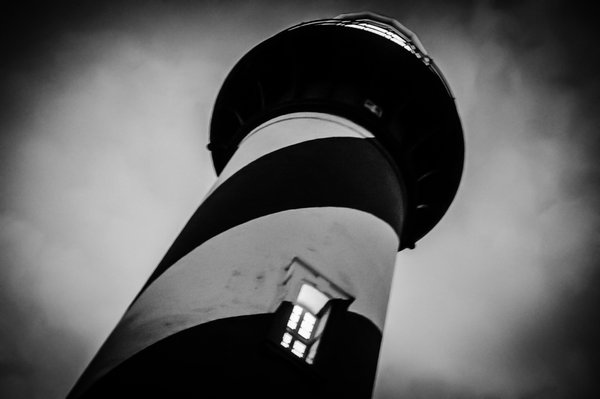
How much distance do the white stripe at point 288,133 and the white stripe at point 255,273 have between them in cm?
132

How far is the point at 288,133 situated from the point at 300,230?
185 centimetres

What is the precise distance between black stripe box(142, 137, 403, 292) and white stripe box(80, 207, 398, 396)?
5.4 inches

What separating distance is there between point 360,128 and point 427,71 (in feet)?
5.39

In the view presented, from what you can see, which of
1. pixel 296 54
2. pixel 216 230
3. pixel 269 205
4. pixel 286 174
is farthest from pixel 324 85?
pixel 216 230

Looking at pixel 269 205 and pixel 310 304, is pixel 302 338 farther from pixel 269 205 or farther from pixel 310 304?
pixel 269 205

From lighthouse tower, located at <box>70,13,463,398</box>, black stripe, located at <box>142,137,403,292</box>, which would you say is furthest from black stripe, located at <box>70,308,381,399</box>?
black stripe, located at <box>142,137,403,292</box>

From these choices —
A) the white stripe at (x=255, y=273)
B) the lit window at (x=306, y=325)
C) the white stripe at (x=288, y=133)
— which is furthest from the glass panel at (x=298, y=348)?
the white stripe at (x=288, y=133)

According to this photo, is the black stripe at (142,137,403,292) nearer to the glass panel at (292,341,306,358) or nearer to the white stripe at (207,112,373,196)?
the white stripe at (207,112,373,196)

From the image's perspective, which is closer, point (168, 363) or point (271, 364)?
point (168, 363)

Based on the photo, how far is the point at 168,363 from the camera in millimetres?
3107

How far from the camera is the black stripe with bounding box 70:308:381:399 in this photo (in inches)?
119

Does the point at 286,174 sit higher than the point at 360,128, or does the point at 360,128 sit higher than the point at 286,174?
the point at 360,128

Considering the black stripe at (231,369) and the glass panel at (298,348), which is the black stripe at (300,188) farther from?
the glass panel at (298,348)

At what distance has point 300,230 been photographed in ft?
14.0
